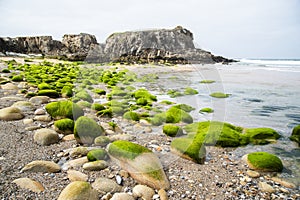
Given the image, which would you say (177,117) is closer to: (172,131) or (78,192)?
(172,131)

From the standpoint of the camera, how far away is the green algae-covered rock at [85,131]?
11.8ft

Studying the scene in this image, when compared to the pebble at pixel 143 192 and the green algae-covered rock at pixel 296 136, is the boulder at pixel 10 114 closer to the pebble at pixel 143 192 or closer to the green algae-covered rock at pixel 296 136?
the pebble at pixel 143 192

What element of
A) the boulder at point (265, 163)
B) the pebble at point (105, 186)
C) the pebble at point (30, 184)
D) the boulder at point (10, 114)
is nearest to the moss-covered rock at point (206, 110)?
the boulder at point (265, 163)

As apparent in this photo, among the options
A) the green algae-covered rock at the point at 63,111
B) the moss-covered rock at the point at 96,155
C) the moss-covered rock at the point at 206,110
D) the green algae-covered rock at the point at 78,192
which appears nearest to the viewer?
the green algae-covered rock at the point at 78,192

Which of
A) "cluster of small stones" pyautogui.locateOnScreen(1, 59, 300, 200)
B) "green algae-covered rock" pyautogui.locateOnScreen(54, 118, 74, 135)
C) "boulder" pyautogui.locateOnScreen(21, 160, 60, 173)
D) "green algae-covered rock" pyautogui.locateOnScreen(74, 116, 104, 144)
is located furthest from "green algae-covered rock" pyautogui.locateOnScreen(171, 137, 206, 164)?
"green algae-covered rock" pyautogui.locateOnScreen(54, 118, 74, 135)

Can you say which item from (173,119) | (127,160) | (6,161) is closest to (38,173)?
(6,161)

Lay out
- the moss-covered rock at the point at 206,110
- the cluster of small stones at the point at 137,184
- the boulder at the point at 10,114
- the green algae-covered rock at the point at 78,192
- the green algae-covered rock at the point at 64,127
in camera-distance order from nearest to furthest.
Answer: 1. the green algae-covered rock at the point at 78,192
2. the cluster of small stones at the point at 137,184
3. the green algae-covered rock at the point at 64,127
4. the boulder at the point at 10,114
5. the moss-covered rock at the point at 206,110

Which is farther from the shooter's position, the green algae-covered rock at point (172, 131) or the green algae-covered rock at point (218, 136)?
the green algae-covered rock at point (172, 131)

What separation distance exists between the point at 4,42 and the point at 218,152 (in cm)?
5101

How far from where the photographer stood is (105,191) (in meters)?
2.42

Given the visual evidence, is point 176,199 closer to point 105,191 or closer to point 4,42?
point 105,191

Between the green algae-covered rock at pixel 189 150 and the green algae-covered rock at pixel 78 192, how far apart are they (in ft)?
4.85

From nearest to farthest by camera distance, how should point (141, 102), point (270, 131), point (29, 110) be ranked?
Result: point (270, 131)
point (29, 110)
point (141, 102)

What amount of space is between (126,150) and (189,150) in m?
1.02
